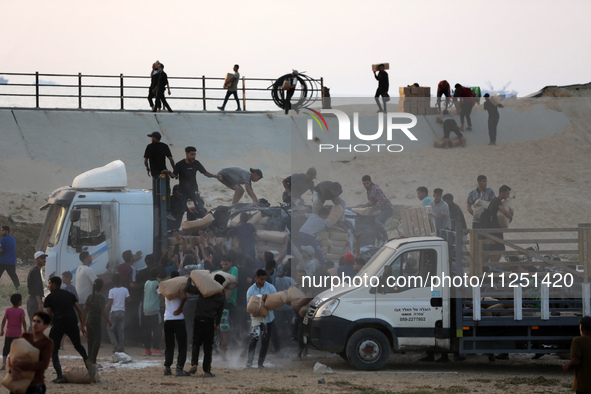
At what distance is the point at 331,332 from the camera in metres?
11.5

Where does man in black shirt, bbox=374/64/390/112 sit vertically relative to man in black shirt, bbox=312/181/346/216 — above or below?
above

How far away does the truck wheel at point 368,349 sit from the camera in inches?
455

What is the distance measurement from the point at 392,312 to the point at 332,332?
89 centimetres

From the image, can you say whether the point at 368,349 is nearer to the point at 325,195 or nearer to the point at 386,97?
the point at 325,195

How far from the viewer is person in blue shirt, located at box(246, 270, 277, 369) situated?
12.0 meters

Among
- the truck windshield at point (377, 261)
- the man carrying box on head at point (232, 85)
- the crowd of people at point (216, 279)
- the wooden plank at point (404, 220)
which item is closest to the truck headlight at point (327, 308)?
the truck windshield at point (377, 261)

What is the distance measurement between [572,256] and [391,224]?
2646 millimetres

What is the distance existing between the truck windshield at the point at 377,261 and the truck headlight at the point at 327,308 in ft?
2.11

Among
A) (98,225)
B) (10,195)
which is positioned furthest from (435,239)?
(10,195)

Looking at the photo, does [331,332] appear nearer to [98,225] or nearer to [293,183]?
[293,183]

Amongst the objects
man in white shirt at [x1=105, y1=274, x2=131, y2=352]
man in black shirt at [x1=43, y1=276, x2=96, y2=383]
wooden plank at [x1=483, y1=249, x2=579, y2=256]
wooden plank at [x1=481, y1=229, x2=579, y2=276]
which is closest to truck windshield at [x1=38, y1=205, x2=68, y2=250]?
man in white shirt at [x1=105, y1=274, x2=131, y2=352]

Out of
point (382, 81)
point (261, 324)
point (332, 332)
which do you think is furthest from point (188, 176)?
point (382, 81)

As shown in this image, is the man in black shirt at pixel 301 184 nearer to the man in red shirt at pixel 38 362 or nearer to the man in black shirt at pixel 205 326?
the man in black shirt at pixel 205 326

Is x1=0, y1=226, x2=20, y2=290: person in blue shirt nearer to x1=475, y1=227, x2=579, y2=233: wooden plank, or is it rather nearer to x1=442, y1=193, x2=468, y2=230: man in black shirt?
x1=442, y1=193, x2=468, y2=230: man in black shirt
